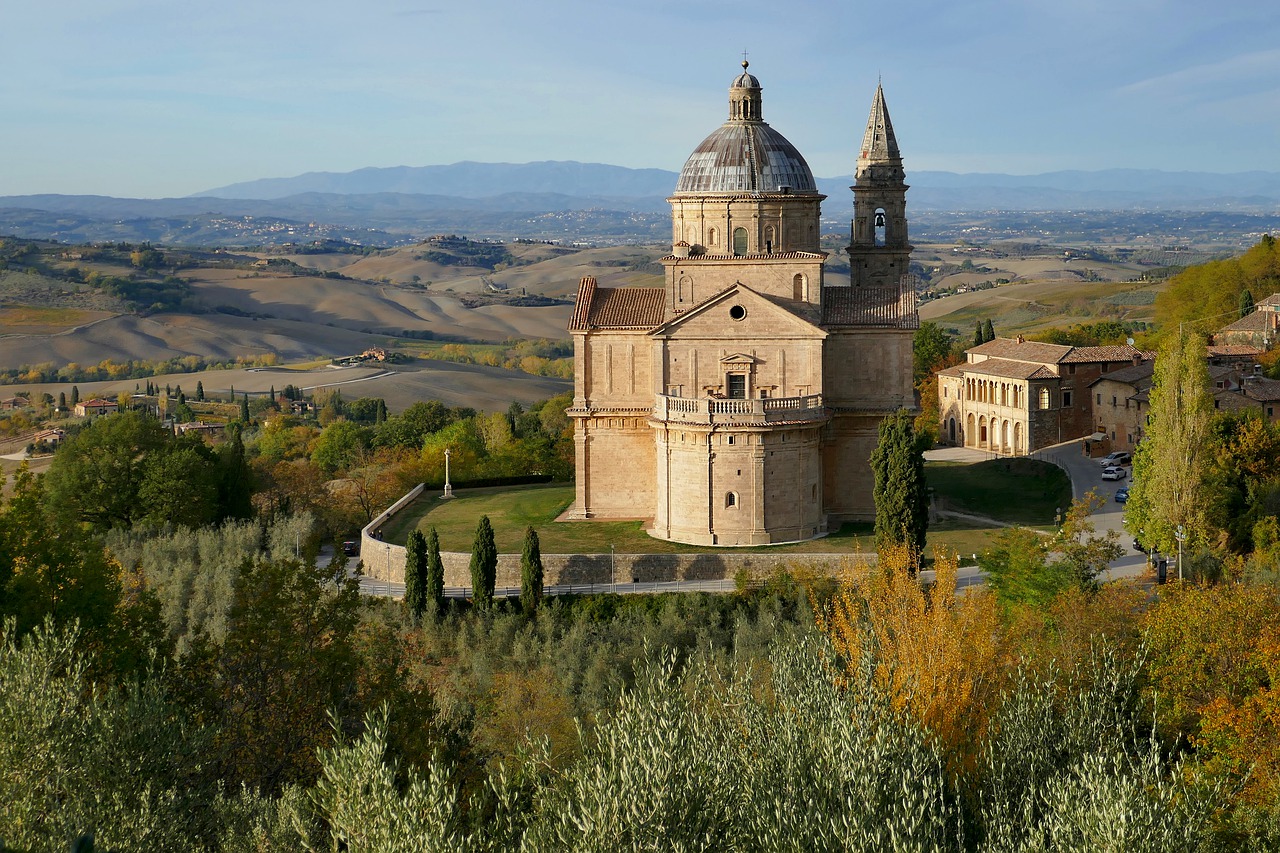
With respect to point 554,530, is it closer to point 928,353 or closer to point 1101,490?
point 1101,490

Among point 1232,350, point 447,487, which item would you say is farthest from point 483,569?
point 1232,350

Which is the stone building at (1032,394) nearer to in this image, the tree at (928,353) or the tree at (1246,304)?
Answer: the tree at (928,353)

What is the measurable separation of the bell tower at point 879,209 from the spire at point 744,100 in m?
4.94

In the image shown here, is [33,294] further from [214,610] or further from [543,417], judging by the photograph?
[214,610]

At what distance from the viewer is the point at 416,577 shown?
134 feet

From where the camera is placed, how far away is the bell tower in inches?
1984

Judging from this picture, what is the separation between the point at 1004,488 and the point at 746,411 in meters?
18.9

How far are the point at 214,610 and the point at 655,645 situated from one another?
1232 cm

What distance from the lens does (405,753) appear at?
23.7 metres

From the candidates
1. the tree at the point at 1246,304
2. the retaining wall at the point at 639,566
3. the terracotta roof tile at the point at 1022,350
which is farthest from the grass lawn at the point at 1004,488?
the tree at the point at 1246,304

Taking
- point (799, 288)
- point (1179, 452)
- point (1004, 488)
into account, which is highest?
point (799, 288)

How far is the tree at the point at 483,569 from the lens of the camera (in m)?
40.6

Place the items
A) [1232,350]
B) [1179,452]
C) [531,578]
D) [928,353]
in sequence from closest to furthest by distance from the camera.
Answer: [531,578] < [1179,452] < [1232,350] < [928,353]

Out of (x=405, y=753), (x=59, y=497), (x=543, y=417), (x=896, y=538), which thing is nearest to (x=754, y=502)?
(x=896, y=538)
